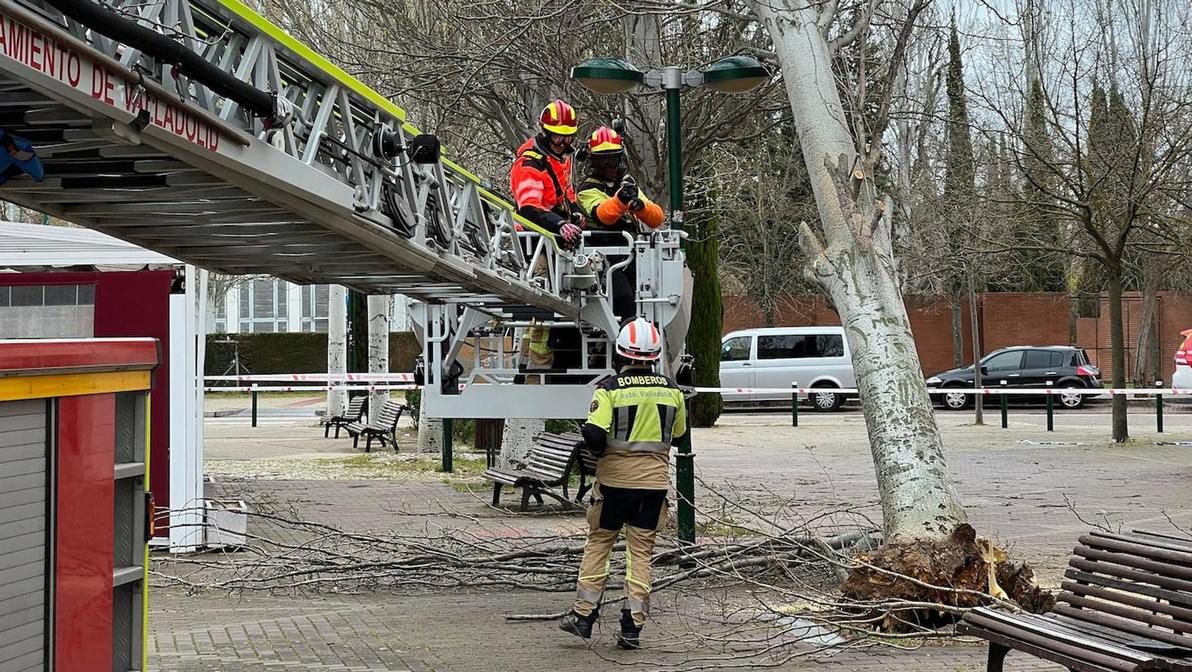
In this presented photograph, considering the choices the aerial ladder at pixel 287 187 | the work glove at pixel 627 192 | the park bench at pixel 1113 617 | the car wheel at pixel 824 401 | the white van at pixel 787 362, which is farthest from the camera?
the white van at pixel 787 362

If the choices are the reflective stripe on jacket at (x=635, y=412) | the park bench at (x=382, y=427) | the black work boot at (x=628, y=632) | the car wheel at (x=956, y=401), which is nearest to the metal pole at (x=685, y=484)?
the reflective stripe on jacket at (x=635, y=412)

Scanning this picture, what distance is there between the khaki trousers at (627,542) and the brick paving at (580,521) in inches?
11.4

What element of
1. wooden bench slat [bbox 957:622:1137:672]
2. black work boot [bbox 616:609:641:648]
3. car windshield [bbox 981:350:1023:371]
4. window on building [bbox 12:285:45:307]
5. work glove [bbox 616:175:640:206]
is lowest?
black work boot [bbox 616:609:641:648]

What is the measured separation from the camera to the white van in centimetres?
2852

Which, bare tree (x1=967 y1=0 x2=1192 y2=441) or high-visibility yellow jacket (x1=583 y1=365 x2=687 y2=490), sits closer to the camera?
high-visibility yellow jacket (x1=583 y1=365 x2=687 y2=490)

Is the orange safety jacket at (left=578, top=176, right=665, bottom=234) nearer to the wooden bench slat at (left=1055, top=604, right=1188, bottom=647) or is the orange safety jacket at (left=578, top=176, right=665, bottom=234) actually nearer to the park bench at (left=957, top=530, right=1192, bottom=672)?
the park bench at (left=957, top=530, right=1192, bottom=672)

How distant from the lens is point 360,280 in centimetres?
820

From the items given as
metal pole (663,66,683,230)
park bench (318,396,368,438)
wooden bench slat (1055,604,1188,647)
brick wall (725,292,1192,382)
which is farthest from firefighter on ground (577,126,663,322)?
brick wall (725,292,1192,382)

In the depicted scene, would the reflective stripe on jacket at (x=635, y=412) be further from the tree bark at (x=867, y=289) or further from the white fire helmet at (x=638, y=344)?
the tree bark at (x=867, y=289)

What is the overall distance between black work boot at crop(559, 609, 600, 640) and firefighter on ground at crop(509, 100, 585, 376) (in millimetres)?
2410

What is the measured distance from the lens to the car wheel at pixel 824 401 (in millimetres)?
28328

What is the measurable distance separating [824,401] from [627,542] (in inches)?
852

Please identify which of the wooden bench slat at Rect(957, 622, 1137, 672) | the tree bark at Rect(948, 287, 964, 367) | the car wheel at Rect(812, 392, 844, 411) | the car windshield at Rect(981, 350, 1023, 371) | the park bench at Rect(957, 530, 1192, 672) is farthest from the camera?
the tree bark at Rect(948, 287, 964, 367)

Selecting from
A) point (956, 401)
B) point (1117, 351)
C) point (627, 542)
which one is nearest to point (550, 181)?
point (627, 542)
